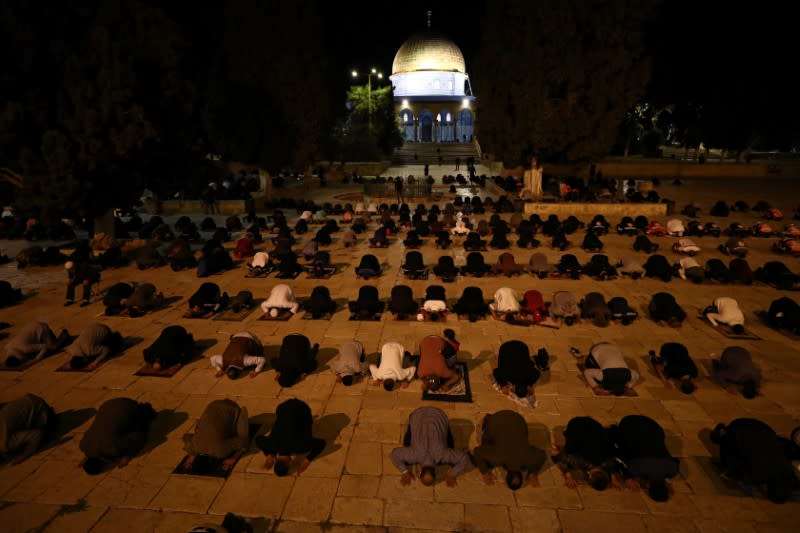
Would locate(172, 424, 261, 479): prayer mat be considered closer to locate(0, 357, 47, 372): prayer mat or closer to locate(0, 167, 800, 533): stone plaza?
locate(0, 167, 800, 533): stone plaza

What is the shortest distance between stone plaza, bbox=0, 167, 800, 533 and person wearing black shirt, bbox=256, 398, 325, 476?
0.21m

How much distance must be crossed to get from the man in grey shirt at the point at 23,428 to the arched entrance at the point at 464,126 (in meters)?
88.4

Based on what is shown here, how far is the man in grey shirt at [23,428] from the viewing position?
7266mm

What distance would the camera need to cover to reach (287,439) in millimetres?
6992

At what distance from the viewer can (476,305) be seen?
40.5ft

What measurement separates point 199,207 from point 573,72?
2099 centimetres

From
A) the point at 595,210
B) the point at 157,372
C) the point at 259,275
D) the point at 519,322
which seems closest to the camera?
the point at 157,372

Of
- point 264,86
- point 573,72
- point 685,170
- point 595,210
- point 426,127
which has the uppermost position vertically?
point 426,127

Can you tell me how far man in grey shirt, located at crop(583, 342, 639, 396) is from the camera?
8914 millimetres

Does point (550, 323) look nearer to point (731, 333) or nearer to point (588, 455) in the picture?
point (731, 333)

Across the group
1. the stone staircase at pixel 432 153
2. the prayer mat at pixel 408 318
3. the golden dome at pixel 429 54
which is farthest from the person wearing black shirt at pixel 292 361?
the golden dome at pixel 429 54

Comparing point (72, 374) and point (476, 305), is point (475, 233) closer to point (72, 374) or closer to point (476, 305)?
point (476, 305)

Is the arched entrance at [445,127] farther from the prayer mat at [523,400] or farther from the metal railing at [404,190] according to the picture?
the prayer mat at [523,400]

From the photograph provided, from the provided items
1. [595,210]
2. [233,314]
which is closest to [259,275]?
[233,314]
